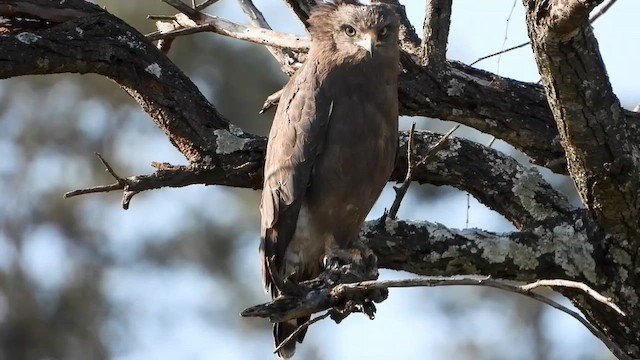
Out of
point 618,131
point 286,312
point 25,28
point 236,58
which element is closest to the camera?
point 286,312

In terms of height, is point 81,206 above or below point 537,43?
above

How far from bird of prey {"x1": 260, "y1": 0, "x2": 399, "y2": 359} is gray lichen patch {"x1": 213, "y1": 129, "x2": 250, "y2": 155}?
0.18 meters

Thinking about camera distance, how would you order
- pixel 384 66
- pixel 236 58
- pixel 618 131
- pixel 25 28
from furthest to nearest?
pixel 236 58 < pixel 384 66 < pixel 25 28 < pixel 618 131

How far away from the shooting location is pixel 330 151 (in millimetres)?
5156

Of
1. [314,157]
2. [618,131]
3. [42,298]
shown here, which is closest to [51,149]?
[42,298]

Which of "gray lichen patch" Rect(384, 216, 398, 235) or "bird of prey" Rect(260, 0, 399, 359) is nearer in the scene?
"gray lichen patch" Rect(384, 216, 398, 235)

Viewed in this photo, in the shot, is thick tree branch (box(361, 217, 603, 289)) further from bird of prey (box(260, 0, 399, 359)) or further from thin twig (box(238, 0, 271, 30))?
thin twig (box(238, 0, 271, 30))

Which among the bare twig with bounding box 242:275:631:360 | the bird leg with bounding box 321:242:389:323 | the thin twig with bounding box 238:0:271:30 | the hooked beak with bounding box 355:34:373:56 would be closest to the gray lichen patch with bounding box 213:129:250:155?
the bird leg with bounding box 321:242:389:323

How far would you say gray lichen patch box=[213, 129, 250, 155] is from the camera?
4.81 meters

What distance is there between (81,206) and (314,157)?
10920mm

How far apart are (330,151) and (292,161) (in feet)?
0.57

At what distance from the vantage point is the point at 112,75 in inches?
188

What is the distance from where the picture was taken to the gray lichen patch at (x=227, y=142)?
189 inches

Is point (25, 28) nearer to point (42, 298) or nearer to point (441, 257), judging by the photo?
point (441, 257)
